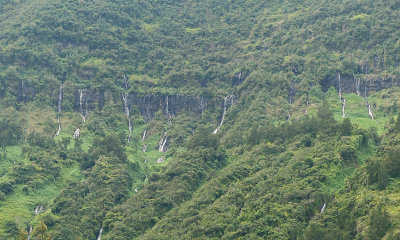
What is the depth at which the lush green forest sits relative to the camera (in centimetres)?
7106

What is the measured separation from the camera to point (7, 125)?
323 feet

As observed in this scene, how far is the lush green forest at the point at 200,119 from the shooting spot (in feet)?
233

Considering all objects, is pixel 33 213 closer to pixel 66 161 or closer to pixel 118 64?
pixel 66 161

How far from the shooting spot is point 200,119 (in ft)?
378

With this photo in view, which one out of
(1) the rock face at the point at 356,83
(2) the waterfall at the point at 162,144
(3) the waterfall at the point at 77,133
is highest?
(1) the rock face at the point at 356,83

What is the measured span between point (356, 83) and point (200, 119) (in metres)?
27.8

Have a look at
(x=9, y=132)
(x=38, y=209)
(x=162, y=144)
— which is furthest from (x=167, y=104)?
(x=38, y=209)

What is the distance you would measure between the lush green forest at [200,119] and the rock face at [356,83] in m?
0.24

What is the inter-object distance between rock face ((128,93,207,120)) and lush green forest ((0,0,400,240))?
0.98 feet

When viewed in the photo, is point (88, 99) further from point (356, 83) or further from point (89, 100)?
point (356, 83)

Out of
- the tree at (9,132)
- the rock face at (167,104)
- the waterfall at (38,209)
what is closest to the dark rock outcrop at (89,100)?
the rock face at (167,104)

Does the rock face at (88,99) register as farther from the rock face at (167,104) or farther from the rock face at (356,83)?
the rock face at (356,83)

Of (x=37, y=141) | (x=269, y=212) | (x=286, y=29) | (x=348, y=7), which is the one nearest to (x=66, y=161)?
(x=37, y=141)

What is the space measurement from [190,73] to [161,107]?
11004 millimetres
